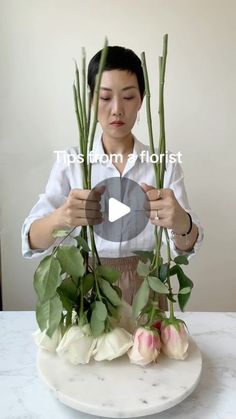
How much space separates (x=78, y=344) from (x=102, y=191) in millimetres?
204

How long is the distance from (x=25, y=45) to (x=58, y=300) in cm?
76

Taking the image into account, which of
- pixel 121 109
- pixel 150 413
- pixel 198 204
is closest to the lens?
pixel 150 413

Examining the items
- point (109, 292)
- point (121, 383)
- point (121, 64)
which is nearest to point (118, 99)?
point (121, 64)

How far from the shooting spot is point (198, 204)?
1.15 meters

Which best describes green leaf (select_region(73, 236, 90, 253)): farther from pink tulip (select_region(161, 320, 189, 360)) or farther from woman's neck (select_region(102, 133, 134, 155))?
woman's neck (select_region(102, 133, 134, 155))

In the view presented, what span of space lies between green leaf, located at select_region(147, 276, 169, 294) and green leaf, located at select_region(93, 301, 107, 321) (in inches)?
2.6

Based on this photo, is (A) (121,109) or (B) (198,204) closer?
(A) (121,109)

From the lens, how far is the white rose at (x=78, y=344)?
0.51m

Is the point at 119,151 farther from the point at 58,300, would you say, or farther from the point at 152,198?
the point at 58,300

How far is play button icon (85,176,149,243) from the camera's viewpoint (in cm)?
57

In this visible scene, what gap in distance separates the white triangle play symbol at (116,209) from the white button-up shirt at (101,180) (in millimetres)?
100

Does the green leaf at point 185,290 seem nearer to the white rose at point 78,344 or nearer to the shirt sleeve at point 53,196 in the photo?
the white rose at point 78,344

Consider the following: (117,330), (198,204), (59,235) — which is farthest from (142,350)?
(198,204)

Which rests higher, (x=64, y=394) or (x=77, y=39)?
(x=77, y=39)
